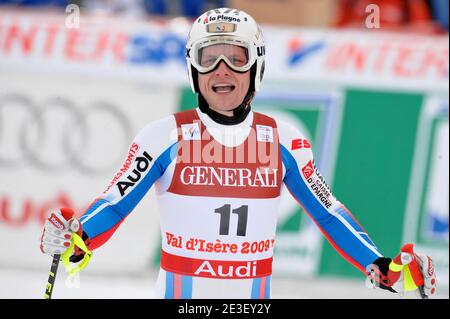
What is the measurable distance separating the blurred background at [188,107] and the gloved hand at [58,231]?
4252 millimetres

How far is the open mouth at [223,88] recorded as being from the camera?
480 centimetres

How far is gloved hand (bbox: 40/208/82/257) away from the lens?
170 inches

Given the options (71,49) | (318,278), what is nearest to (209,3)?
A: (71,49)

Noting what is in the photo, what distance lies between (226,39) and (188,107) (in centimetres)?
404

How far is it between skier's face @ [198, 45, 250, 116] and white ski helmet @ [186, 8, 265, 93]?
0.09 feet

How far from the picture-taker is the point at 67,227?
436cm

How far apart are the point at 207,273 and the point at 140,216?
4.07 meters

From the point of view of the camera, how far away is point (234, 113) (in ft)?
16.1

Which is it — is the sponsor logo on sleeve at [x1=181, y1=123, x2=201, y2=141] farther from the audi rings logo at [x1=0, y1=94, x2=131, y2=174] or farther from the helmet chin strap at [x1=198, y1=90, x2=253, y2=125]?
the audi rings logo at [x1=0, y1=94, x2=131, y2=174]

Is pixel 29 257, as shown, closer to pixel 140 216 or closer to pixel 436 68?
pixel 140 216

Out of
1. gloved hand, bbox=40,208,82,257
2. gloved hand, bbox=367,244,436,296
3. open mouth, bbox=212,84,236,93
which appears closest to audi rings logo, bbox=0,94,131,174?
open mouth, bbox=212,84,236,93

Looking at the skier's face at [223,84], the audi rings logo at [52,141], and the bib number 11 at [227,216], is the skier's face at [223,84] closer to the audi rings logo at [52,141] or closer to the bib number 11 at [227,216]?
the bib number 11 at [227,216]

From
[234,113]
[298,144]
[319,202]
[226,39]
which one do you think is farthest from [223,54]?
[319,202]

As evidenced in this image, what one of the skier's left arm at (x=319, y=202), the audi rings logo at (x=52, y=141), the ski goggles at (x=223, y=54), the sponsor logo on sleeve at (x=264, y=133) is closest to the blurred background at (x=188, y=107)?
the audi rings logo at (x=52, y=141)
